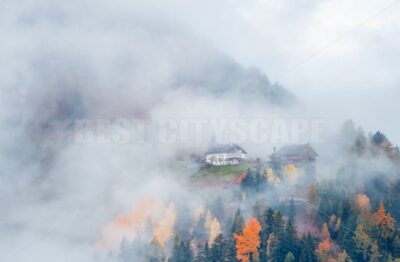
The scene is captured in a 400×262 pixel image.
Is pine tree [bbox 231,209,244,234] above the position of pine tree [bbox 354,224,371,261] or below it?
above

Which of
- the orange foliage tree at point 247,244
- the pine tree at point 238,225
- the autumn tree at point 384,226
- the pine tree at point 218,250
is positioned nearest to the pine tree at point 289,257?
the orange foliage tree at point 247,244

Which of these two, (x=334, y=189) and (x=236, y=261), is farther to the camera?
(x=334, y=189)

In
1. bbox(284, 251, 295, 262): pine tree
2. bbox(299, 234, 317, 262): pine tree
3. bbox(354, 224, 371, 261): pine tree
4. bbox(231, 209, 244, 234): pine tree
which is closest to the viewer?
bbox(284, 251, 295, 262): pine tree

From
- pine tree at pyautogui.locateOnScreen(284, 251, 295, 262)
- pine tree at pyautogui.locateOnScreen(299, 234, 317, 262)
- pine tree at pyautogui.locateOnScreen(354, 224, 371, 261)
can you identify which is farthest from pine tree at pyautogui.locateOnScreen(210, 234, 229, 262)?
pine tree at pyautogui.locateOnScreen(354, 224, 371, 261)

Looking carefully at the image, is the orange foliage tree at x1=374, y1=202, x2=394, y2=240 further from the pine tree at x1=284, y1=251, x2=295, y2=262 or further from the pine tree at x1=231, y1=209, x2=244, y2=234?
the pine tree at x1=231, y1=209, x2=244, y2=234

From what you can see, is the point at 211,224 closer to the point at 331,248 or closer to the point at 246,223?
the point at 246,223

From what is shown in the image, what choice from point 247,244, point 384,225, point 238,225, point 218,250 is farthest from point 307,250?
point 384,225

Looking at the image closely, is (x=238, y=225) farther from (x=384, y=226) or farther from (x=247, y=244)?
(x=384, y=226)

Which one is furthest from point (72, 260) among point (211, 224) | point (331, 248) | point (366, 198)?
point (366, 198)
